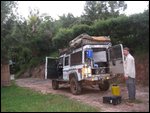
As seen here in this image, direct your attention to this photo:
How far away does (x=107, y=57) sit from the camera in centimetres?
1596

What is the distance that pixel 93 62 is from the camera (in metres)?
15.6

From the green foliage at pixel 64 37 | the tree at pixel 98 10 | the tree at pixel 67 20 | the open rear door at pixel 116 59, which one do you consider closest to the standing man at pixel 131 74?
the open rear door at pixel 116 59

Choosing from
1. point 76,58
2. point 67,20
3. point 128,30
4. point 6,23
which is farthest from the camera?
point 67,20

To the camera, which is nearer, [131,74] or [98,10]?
[131,74]

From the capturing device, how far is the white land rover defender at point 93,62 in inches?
600

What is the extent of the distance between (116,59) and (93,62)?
1.11 metres

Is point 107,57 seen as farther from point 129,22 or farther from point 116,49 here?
point 129,22

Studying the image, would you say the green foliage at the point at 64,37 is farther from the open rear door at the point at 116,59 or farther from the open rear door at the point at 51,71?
the open rear door at the point at 116,59

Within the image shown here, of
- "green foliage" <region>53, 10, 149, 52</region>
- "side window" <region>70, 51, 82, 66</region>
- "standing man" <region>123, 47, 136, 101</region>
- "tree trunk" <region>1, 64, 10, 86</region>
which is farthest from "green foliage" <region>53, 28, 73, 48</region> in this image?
"standing man" <region>123, 47, 136, 101</region>

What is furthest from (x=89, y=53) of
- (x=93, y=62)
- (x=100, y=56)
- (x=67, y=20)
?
(x=67, y=20)

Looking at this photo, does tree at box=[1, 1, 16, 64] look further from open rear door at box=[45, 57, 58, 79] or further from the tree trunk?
the tree trunk

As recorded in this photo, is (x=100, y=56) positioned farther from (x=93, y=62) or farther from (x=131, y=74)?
(x=131, y=74)

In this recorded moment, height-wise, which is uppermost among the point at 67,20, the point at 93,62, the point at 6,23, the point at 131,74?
the point at 67,20

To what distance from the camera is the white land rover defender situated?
15.2 meters
